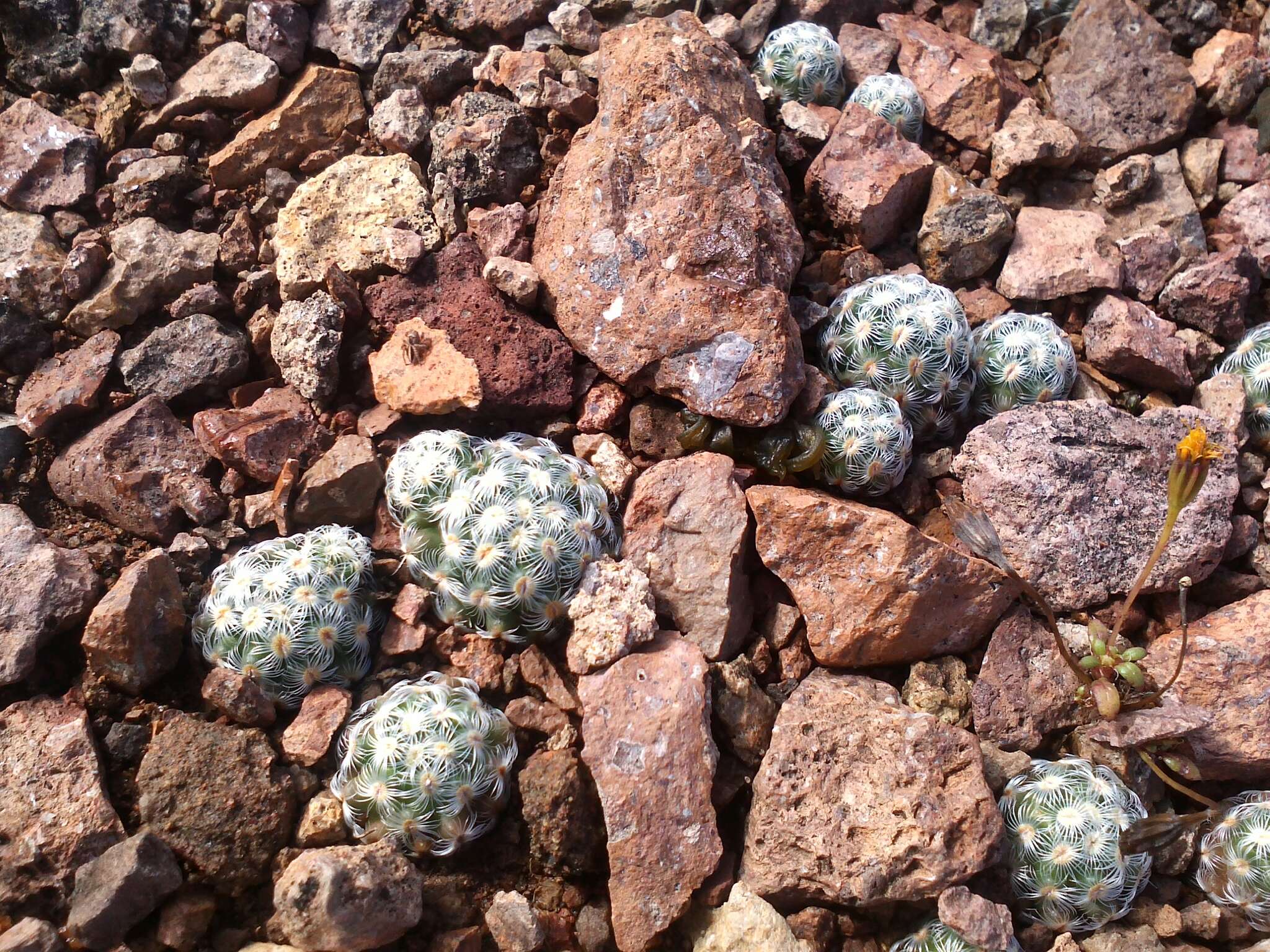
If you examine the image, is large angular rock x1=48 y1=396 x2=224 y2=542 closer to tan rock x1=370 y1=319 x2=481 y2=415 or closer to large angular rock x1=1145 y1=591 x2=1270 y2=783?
tan rock x1=370 y1=319 x2=481 y2=415

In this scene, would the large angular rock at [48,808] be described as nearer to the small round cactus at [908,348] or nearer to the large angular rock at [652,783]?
the large angular rock at [652,783]

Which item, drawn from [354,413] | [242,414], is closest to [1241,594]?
[354,413]

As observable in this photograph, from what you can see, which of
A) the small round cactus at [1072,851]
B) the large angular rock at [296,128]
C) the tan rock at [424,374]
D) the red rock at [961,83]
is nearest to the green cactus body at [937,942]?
the small round cactus at [1072,851]

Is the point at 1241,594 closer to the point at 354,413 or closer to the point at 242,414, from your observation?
the point at 354,413

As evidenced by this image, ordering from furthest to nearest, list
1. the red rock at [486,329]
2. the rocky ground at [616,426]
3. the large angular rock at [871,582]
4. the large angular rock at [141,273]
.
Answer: the large angular rock at [141,273] < the red rock at [486,329] < the large angular rock at [871,582] < the rocky ground at [616,426]

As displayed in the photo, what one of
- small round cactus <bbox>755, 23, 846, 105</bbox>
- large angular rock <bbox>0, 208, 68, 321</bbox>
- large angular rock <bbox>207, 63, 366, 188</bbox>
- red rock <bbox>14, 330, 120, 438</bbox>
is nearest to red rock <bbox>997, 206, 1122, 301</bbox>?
small round cactus <bbox>755, 23, 846, 105</bbox>

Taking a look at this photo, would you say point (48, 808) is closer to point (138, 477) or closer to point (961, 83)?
point (138, 477)
